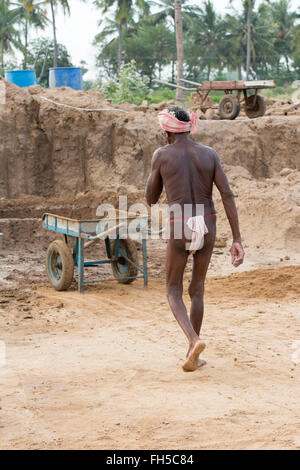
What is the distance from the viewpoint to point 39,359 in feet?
17.0

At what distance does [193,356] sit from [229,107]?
13681mm

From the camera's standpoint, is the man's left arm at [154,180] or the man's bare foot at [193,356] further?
the man's left arm at [154,180]

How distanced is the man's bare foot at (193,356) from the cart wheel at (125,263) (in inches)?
142

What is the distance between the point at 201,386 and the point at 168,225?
125 cm

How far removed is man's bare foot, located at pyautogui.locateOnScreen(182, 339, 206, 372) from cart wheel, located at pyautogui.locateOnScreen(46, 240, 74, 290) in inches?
137

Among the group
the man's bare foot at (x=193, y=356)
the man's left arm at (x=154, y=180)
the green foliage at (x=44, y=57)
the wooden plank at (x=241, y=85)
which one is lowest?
the man's bare foot at (x=193, y=356)

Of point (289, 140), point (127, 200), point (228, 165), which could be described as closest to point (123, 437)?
point (127, 200)

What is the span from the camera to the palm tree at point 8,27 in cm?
4262

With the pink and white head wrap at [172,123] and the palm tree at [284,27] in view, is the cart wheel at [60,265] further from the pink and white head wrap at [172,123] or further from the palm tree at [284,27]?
the palm tree at [284,27]

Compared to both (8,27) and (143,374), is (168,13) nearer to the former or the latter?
(8,27)

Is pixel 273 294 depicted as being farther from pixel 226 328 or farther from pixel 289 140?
pixel 289 140

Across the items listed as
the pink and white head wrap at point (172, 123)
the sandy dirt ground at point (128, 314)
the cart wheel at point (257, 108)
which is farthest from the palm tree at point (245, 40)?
the pink and white head wrap at point (172, 123)

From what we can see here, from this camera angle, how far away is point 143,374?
4680mm

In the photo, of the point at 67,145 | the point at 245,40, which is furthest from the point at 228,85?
the point at 245,40
